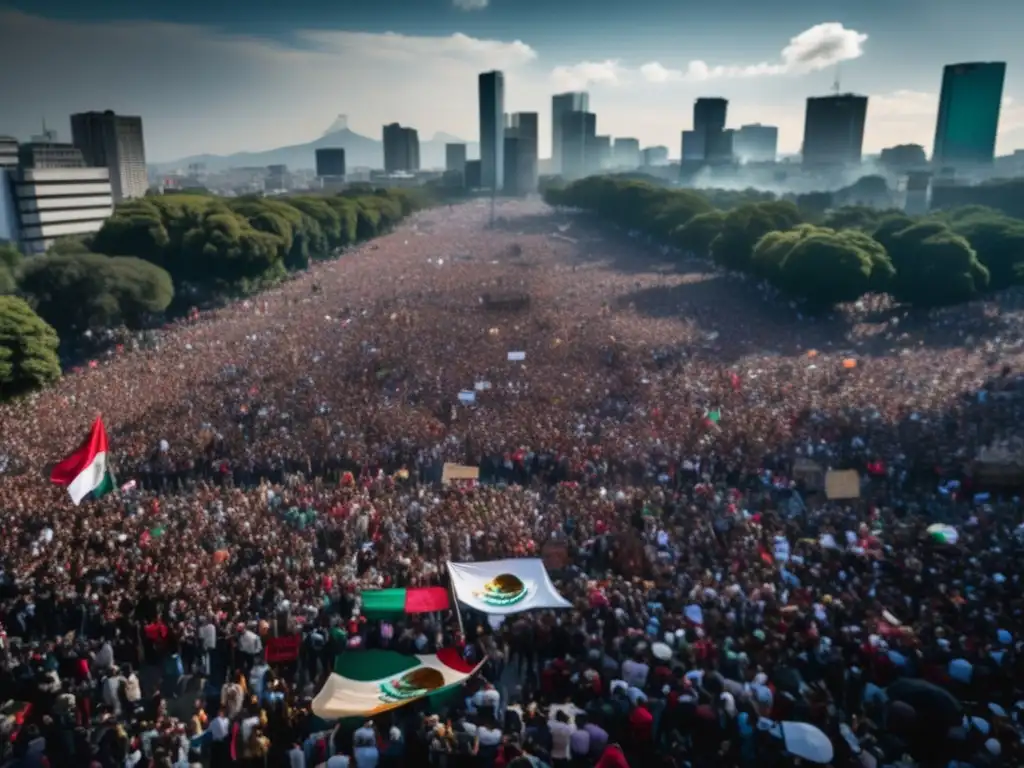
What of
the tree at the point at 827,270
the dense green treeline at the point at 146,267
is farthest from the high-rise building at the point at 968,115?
the tree at the point at 827,270

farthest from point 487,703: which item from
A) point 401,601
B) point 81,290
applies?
point 81,290

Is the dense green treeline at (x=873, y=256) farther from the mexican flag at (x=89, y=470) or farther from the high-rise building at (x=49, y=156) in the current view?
the high-rise building at (x=49, y=156)

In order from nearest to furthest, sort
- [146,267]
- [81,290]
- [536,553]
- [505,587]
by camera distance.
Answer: [505,587] < [536,553] < [81,290] < [146,267]

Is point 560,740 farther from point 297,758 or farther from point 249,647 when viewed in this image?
point 249,647

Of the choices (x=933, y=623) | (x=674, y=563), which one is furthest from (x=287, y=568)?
(x=933, y=623)

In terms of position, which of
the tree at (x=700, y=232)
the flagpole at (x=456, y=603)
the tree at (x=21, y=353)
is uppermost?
the tree at (x=700, y=232)
